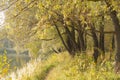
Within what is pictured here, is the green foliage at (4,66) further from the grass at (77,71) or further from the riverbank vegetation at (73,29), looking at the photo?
the riverbank vegetation at (73,29)

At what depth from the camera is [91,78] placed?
898 cm

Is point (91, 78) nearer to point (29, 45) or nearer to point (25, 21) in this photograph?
point (25, 21)

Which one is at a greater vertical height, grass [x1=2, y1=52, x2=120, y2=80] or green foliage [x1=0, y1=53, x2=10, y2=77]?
green foliage [x1=0, y1=53, x2=10, y2=77]

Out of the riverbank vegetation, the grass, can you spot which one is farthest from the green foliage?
the riverbank vegetation

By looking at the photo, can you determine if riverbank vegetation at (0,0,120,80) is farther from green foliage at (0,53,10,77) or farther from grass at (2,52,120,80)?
green foliage at (0,53,10,77)

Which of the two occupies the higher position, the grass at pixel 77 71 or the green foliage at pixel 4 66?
the green foliage at pixel 4 66

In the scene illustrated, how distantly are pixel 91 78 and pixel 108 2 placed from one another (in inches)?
90.5

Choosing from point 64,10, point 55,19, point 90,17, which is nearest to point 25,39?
point 55,19

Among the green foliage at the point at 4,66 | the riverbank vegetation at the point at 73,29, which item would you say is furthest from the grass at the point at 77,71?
the green foliage at the point at 4,66

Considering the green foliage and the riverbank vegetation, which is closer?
the green foliage

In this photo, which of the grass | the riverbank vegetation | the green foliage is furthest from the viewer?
the grass

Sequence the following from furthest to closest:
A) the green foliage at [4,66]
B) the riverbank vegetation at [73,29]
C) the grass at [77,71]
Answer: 1. the grass at [77,71]
2. the riverbank vegetation at [73,29]
3. the green foliage at [4,66]

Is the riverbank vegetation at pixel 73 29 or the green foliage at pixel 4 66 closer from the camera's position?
the green foliage at pixel 4 66

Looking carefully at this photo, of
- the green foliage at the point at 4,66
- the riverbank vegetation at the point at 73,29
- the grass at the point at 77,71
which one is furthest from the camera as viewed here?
the grass at the point at 77,71
